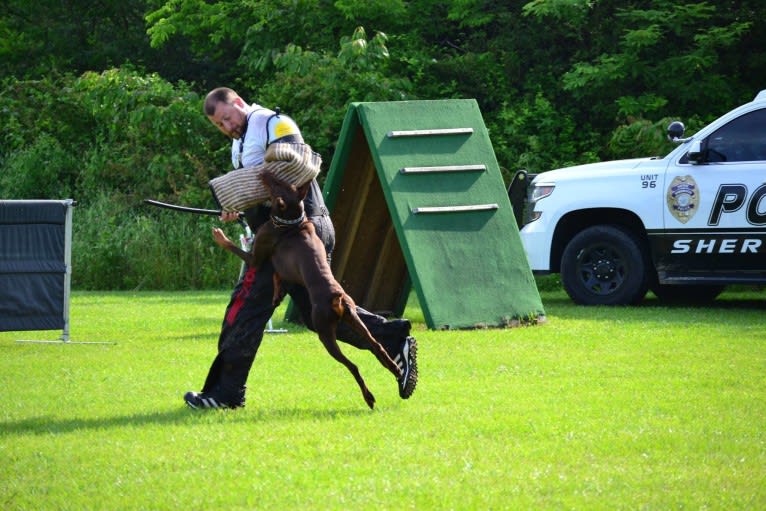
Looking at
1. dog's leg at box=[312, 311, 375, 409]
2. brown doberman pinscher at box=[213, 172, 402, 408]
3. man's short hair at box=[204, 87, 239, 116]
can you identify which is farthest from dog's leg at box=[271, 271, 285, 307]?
man's short hair at box=[204, 87, 239, 116]

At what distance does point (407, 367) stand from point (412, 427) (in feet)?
2.34

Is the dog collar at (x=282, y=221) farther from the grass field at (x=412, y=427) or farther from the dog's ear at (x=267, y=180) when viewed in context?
the grass field at (x=412, y=427)

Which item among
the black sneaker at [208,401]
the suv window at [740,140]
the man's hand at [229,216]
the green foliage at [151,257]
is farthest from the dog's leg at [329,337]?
the green foliage at [151,257]

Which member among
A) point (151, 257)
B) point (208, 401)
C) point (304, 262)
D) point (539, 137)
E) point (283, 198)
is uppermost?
point (283, 198)

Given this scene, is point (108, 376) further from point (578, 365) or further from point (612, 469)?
point (612, 469)

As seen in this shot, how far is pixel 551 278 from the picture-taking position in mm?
17391

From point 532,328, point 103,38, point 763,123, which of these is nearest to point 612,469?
point 532,328

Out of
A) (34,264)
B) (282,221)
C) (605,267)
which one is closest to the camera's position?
(282,221)

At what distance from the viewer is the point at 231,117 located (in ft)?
25.2

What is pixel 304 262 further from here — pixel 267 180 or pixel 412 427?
pixel 412 427

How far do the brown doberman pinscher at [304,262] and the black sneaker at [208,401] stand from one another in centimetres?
67

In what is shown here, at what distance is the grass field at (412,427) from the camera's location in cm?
551

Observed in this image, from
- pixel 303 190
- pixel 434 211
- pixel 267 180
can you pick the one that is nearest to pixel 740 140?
pixel 434 211

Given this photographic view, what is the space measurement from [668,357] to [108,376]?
403 cm
